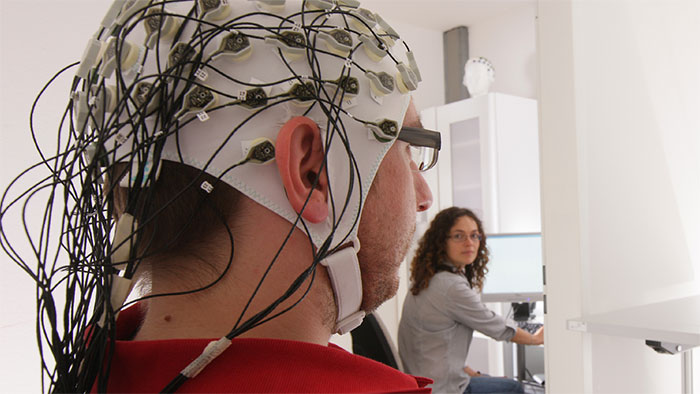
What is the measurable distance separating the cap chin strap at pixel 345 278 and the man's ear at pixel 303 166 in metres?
0.06

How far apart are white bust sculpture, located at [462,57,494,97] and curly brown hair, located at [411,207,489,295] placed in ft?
4.94

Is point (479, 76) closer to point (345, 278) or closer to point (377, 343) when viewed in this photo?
point (377, 343)

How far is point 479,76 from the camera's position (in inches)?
162

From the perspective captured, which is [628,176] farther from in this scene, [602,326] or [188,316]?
[188,316]

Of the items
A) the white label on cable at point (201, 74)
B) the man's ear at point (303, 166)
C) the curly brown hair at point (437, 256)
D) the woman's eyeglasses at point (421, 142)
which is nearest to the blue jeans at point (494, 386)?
the curly brown hair at point (437, 256)

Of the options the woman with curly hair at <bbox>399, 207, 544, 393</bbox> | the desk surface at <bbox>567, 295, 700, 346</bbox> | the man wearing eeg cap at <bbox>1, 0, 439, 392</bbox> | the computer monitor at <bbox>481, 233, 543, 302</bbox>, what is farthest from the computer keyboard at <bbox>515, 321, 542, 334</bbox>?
the man wearing eeg cap at <bbox>1, 0, 439, 392</bbox>

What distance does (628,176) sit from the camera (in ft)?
6.86

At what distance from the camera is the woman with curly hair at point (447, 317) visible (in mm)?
2521

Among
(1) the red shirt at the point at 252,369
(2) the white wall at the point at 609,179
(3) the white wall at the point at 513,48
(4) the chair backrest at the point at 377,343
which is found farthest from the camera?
(3) the white wall at the point at 513,48

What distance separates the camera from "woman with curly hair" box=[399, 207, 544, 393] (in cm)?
252

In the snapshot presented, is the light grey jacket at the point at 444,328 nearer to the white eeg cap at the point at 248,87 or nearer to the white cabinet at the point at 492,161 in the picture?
the white cabinet at the point at 492,161

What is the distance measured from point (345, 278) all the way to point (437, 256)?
1990mm

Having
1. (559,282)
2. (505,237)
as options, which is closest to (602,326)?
(559,282)

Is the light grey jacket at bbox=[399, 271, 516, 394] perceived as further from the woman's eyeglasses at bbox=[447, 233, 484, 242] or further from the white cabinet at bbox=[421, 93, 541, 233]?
the white cabinet at bbox=[421, 93, 541, 233]
